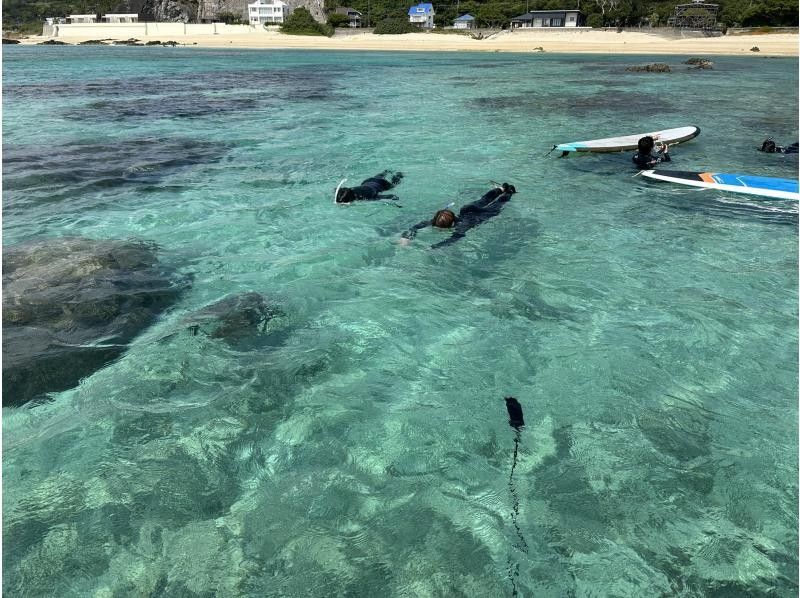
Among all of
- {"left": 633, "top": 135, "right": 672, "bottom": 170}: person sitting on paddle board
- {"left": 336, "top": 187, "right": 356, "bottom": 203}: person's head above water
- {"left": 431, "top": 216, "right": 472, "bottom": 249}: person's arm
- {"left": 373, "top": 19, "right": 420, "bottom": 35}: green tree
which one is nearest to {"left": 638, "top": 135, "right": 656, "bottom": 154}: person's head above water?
{"left": 633, "top": 135, "right": 672, "bottom": 170}: person sitting on paddle board

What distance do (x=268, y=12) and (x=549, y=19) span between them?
71.1 metres

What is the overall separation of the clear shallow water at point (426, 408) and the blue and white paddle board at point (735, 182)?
345 millimetres

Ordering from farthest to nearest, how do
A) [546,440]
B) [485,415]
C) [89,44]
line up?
1. [89,44]
2. [485,415]
3. [546,440]

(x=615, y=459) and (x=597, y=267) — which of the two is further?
(x=597, y=267)

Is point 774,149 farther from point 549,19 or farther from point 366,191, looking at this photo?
point 549,19

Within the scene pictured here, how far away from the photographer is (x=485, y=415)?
5582mm

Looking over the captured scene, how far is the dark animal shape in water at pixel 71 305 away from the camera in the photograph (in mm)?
6094

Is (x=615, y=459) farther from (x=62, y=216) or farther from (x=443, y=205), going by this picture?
(x=62, y=216)

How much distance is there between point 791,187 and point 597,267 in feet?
24.5

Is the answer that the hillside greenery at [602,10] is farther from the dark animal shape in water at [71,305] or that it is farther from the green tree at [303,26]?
the dark animal shape in water at [71,305]

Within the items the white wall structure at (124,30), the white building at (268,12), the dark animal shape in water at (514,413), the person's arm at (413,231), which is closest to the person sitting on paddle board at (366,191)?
the person's arm at (413,231)

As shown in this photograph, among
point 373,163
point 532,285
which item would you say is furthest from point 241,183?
point 532,285

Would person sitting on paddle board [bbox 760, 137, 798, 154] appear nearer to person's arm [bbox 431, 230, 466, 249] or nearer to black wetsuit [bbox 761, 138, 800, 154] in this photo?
black wetsuit [bbox 761, 138, 800, 154]

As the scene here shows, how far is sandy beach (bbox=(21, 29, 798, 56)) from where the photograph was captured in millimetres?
65688
